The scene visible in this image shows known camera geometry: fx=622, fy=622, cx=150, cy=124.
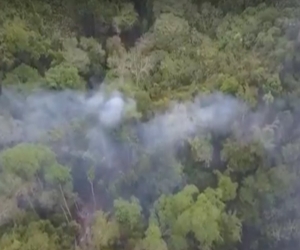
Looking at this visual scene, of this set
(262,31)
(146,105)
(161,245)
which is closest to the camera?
(161,245)

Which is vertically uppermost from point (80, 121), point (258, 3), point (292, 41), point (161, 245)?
point (258, 3)

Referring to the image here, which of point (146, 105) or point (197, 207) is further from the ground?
point (146, 105)

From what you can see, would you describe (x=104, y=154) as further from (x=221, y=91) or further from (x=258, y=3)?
(x=258, y=3)

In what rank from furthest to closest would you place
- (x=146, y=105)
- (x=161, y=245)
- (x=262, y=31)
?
(x=262, y=31), (x=146, y=105), (x=161, y=245)

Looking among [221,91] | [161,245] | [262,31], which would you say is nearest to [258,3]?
[262,31]
